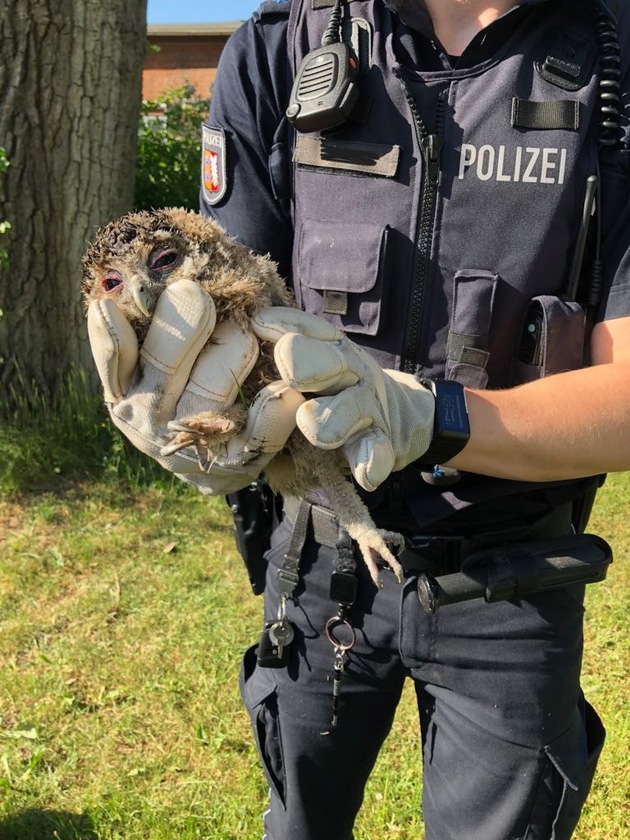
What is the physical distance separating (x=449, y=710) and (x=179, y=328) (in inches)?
44.8

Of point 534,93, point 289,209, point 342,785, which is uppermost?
point 534,93

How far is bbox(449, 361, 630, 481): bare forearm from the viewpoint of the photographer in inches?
57.1

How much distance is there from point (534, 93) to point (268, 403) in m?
0.93

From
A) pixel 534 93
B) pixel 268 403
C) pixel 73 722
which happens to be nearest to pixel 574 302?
pixel 534 93

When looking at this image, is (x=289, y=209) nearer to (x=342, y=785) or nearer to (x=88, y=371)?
(x=342, y=785)

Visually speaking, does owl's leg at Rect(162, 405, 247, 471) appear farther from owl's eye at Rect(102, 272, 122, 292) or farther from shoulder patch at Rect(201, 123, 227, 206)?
shoulder patch at Rect(201, 123, 227, 206)

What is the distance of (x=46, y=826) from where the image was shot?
275cm

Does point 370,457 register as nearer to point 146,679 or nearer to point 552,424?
point 552,424

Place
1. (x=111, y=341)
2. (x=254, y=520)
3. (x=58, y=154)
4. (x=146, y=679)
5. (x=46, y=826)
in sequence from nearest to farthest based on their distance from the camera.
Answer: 1. (x=111, y=341)
2. (x=254, y=520)
3. (x=46, y=826)
4. (x=146, y=679)
5. (x=58, y=154)

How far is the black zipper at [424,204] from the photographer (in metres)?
1.61

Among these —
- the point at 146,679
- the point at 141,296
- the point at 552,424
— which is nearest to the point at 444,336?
the point at 552,424

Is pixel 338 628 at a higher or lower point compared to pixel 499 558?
lower

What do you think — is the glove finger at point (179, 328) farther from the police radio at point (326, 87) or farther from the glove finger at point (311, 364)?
the police radio at point (326, 87)

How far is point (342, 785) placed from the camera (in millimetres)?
1965
